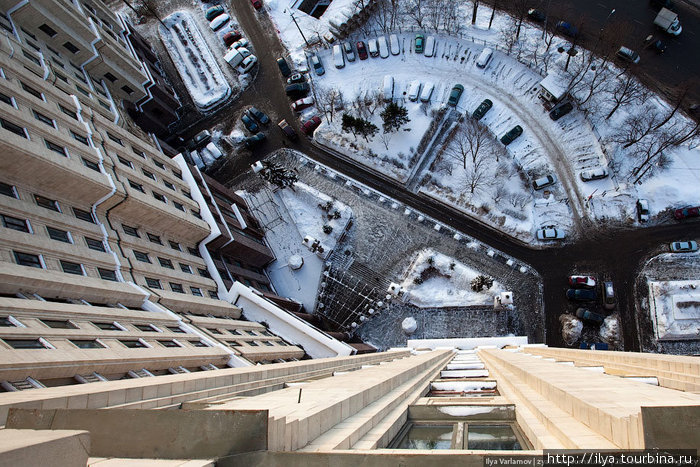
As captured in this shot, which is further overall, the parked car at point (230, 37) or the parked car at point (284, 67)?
the parked car at point (230, 37)

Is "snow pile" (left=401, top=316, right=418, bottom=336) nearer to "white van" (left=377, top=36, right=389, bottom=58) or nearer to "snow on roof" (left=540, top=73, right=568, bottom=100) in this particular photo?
"snow on roof" (left=540, top=73, right=568, bottom=100)

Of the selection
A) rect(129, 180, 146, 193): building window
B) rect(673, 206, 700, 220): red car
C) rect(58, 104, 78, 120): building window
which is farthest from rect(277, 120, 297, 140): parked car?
rect(673, 206, 700, 220): red car

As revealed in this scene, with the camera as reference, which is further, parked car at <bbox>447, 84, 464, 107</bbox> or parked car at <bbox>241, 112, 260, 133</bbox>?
parked car at <bbox>241, 112, 260, 133</bbox>

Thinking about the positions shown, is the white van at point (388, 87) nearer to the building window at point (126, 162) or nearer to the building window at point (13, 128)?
the building window at point (126, 162)

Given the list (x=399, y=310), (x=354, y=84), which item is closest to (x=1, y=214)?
(x=399, y=310)

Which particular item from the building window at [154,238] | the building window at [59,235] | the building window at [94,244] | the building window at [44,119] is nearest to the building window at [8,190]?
the building window at [59,235]

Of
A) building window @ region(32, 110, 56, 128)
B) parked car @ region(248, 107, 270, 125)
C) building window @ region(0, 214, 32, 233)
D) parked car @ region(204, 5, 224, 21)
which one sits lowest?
building window @ region(0, 214, 32, 233)

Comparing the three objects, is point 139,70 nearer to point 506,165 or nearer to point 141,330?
point 141,330
